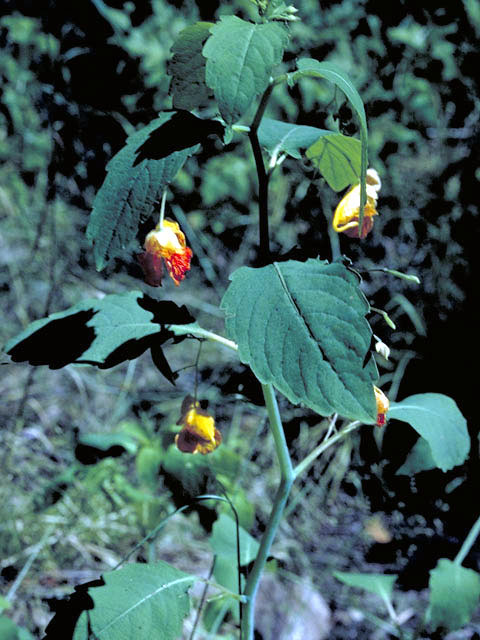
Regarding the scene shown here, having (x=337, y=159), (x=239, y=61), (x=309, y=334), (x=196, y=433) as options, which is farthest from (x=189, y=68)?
(x=196, y=433)

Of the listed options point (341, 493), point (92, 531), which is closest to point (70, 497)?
point (92, 531)

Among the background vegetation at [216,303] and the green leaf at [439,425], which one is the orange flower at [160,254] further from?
the green leaf at [439,425]

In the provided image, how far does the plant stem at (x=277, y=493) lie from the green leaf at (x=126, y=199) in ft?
0.96

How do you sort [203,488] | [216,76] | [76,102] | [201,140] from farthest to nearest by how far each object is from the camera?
1. [76,102]
2. [203,488]
3. [201,140]
4. [216,76]

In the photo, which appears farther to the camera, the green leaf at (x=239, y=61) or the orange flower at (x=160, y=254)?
the orange flower at (x=160, y=254)

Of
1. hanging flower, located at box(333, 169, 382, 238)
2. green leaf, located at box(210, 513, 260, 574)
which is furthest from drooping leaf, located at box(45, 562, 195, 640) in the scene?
hanging flower, located at box(333, 169, 382, 238)

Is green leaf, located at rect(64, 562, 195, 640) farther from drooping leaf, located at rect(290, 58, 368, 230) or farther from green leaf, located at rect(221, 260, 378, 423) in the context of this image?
drooping leaf, located at rect(290, 58, 368, 230)

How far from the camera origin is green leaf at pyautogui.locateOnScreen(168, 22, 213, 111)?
81 cm

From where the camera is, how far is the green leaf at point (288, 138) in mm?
893

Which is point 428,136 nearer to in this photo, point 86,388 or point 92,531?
point 86,388

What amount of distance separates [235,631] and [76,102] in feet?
5.56

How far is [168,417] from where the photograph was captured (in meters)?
2.50

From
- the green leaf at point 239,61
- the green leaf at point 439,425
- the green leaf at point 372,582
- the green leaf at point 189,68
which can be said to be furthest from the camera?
the green leaf at point 372,582

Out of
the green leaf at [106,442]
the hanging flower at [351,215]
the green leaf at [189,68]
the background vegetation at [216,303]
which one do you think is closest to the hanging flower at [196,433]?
the background vegetation at [216,303]
